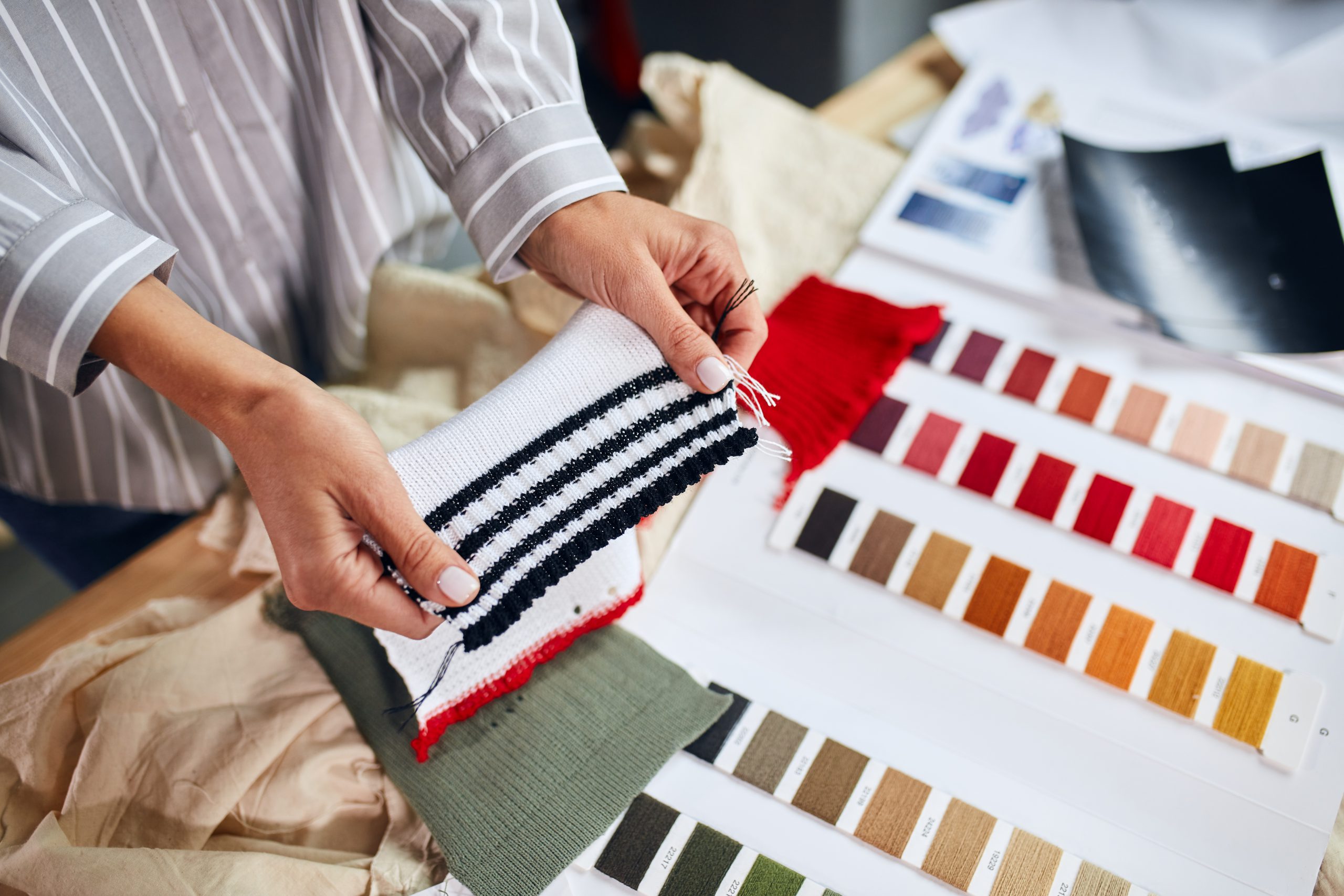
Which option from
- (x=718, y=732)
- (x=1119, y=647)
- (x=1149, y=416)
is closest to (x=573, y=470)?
(x=718, y=732)

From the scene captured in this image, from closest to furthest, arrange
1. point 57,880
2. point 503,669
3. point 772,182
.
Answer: point 57,880
point 503,669
point 772,182

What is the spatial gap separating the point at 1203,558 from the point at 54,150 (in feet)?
3.29

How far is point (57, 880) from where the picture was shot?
585 mm

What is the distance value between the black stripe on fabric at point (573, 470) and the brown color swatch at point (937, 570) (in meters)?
0.26

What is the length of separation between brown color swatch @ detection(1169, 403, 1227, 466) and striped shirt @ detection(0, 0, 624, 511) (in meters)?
0.58

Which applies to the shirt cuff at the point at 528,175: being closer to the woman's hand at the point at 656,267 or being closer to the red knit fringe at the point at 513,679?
the woman's hand at the point at 656,267

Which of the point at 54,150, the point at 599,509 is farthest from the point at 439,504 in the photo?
the point at 54,150

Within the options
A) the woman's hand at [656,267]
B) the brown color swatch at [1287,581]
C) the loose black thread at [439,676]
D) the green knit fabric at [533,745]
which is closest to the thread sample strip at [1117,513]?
the brown color swatch at [1287,581]

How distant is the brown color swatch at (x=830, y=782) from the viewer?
25.7 inches

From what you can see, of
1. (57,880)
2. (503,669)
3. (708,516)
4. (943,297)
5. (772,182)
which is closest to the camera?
(57,880)

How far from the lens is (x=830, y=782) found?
67cm

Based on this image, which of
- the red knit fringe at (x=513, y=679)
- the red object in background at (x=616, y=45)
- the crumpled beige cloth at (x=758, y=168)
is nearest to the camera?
the red knit fringe at (x=513, y=679)

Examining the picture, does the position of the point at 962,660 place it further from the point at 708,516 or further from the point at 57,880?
the point at 57,880

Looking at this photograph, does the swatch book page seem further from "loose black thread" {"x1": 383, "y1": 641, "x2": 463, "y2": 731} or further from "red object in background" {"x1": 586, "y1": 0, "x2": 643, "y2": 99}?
"red object in background" {"x1": 586, "y1": 0, "x2": 643, "y2": 99}
